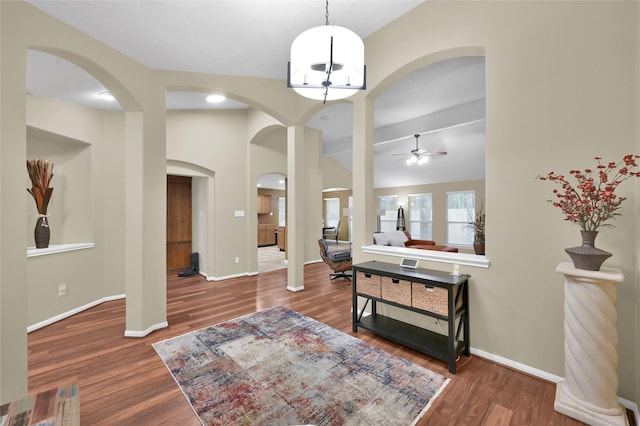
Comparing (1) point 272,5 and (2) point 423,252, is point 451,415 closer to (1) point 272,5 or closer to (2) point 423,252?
(2) point 423,252

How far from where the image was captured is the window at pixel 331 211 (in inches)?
474

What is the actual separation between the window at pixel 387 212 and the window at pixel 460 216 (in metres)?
1.90

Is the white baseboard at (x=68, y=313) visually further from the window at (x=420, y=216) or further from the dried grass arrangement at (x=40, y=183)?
the window at (x=420, y=216)

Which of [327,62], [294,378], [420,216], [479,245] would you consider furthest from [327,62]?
[420,216]

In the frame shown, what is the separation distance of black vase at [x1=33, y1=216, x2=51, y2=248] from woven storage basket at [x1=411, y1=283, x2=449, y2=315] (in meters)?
4.42

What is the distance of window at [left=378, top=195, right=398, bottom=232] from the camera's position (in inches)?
388

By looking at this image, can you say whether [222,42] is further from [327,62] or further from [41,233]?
[41,233]

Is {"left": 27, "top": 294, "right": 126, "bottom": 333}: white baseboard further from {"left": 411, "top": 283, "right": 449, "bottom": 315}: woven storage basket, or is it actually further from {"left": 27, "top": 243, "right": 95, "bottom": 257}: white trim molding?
{"left": 411, "top": 283, "right": 449, "bottom": 315}: woven storage basket

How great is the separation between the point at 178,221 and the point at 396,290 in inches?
199

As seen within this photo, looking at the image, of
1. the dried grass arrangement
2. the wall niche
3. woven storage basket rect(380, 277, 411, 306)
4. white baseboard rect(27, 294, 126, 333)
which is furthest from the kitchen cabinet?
woven storage basket rect(380, 277, 411, 306)

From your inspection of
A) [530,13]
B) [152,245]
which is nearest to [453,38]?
[530,13]

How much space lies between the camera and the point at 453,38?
254 centimetres

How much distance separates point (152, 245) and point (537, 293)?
3.74 meters

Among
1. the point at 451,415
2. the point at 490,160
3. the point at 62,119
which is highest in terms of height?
the point at 62,119
